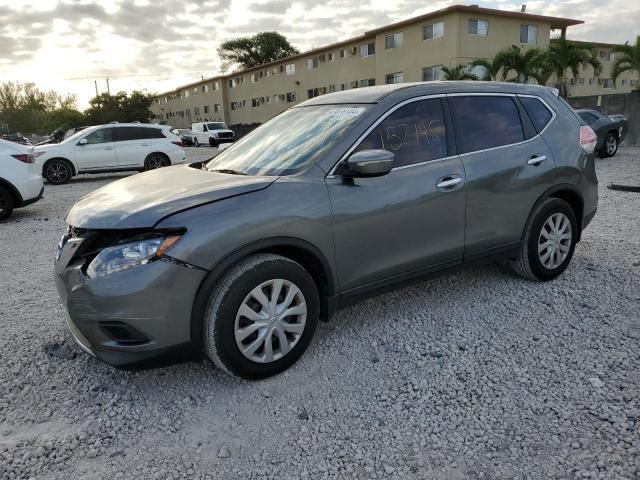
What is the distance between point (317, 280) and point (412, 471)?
4.23 feet

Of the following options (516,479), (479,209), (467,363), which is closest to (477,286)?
(479,209)

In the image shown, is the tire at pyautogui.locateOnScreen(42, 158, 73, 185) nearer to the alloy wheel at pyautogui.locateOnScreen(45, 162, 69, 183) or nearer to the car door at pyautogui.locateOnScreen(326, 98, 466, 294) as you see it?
the alloy wheel at pyautogui.locateOnScreen(45, 162, 69, 183)

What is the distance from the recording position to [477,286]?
4.38 m

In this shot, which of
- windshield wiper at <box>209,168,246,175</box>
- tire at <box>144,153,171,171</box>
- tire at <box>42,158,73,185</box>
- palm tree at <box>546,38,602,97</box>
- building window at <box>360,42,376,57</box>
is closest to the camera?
windshield wiper at <box>209,168,246,175</box>

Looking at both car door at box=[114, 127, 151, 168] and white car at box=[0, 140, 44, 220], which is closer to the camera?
white car at box=[0, 140, 44, 220]

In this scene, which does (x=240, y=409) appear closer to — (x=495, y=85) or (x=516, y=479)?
(x=516, y=479)

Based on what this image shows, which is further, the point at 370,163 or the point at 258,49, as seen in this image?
the point at 258,49

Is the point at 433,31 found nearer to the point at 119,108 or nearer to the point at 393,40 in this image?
the point at 393,40

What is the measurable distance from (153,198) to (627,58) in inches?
1020

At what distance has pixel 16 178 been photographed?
811cm

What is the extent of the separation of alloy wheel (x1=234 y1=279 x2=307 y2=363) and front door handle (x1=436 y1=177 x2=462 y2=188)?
1.31m

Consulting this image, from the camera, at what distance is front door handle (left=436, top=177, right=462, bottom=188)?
3467 millimetres

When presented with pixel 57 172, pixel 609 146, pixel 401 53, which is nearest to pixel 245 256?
pixel 57 172

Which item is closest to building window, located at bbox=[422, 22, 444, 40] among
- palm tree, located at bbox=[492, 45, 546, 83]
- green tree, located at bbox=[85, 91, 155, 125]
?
palm tree, located at bbox=[492, 45, 546, 83]
